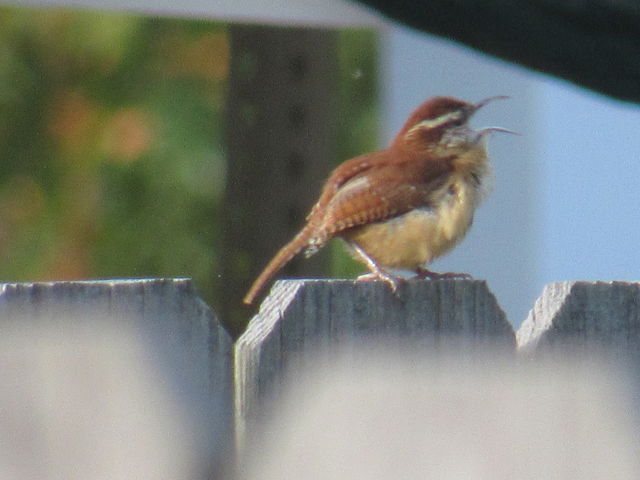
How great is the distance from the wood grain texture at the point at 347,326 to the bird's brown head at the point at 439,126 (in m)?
2.01

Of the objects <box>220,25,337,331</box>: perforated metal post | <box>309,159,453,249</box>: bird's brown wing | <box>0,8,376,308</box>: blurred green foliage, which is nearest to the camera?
<box>309,159,453,249</box>: bird's brown wing

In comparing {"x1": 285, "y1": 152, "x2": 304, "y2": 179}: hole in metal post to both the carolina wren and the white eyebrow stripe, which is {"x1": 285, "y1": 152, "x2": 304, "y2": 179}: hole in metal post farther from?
the white eyebrow stripe

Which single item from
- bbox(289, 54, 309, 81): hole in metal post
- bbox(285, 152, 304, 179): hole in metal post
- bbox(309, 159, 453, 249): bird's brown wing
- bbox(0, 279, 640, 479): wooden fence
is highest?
bbox(289, 54, 309, 81): hole in metal post

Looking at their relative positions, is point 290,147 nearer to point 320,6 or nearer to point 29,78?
point 320,6

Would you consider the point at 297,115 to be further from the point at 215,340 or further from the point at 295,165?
the point at 215,340

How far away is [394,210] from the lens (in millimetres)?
Result: 3385

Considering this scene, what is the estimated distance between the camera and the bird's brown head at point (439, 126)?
13.1ft

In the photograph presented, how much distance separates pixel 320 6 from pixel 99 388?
178 cm

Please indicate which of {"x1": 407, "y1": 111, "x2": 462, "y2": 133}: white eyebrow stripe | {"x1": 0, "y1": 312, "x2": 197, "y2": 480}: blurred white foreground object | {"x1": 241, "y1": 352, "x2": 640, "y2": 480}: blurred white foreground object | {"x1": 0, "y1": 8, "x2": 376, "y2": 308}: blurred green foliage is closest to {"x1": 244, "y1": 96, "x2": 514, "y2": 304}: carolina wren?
{"x1": 407, "y1": 111, "x2": 462, "y2": 133}: white eyebrow stripe

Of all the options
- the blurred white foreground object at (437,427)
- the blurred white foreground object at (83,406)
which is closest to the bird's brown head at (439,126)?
the blurred white foreground object at (437,427)

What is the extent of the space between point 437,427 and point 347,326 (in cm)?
22

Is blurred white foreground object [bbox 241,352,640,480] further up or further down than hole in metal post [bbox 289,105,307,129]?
further down

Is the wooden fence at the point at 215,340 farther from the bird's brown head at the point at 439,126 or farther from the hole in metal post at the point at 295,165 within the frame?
the bird's brown head at the point at 439,126

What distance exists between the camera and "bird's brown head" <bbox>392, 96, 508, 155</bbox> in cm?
401
